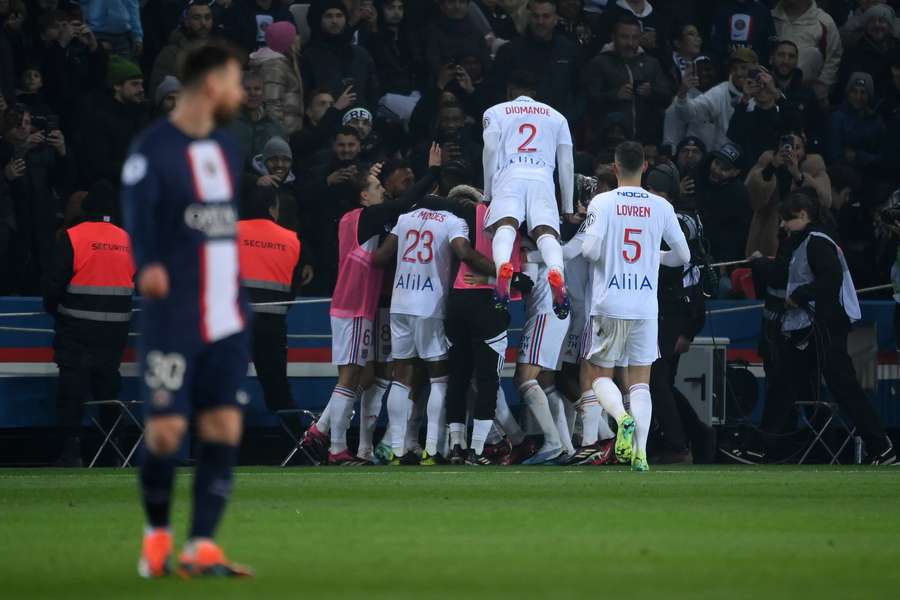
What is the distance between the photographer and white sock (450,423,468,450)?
54.7ft

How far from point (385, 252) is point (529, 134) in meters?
1.73

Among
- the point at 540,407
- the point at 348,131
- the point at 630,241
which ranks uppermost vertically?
the point at 348,131

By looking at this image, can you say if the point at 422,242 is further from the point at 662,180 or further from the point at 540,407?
the point at 662,180

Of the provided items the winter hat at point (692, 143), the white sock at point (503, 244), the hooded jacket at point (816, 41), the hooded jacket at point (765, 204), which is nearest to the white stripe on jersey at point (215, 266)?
the white sock at point (503, 244)

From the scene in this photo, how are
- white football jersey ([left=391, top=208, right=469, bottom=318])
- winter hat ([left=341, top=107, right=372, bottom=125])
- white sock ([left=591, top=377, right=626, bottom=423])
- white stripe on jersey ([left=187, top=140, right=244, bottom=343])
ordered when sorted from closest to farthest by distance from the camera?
white stripe on jersey ([left=187, top=140, right=244, bottom=343]) → white sock ([left=591, top=377, right=626, bottom=423]) → white football jersey ([left=391, top=208, right=469, bottom=318]) → winter hat ([left=341, top=107, right=372, bottom=125])

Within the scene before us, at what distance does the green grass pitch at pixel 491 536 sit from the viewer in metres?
7.04

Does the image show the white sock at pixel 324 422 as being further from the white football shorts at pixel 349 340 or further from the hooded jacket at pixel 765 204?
the hooded jacket at pixel 765 204

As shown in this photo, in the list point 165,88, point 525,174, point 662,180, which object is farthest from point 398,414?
point 165,88

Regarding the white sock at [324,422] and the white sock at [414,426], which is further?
the white sock at [414,426]

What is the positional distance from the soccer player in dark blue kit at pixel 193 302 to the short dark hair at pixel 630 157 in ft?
24.9

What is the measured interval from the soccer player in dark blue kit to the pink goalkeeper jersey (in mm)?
9612

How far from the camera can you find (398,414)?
55.7 feet

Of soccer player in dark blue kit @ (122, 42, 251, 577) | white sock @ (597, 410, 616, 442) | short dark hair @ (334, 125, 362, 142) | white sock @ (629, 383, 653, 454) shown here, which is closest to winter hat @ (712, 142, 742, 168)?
short dark hair @ (334, 125, 362, 142)

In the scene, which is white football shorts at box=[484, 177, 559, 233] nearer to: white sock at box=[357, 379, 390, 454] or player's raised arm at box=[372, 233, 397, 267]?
player's raised arm at box=[372, 233, 397, 267]
